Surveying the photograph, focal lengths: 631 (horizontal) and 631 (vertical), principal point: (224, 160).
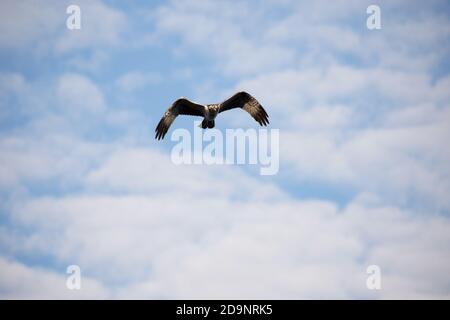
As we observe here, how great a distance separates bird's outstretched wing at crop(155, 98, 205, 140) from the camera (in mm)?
26078

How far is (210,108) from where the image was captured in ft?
83.5

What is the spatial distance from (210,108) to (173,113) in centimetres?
186

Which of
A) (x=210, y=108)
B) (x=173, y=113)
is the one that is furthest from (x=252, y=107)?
(x=173, y=113)

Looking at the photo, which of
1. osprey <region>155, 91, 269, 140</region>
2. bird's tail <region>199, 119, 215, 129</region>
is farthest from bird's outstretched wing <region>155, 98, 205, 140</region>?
bird's tail <region>199, 119, 215, 129</region>

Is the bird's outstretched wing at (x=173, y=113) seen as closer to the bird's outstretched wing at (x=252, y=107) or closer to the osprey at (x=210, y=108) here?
the osprey at (x=210, y=108)

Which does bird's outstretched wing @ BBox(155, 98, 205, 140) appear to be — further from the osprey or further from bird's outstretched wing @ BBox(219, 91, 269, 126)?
bird's outstretched wing @ BBox(219, 91, 269, 126)
